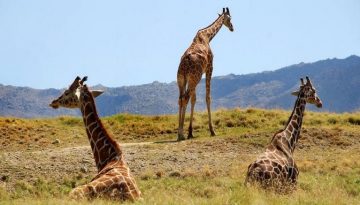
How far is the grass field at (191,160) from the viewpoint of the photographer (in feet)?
47.5

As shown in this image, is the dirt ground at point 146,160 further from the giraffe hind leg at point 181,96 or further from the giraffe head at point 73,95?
the giraffe head at point 73,95

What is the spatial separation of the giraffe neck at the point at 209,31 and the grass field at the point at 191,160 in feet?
14.0

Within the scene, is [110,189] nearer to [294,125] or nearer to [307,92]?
[294,125]

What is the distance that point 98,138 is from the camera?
14172mm

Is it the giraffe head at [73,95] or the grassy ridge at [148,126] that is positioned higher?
the giraffe head at [73,95]

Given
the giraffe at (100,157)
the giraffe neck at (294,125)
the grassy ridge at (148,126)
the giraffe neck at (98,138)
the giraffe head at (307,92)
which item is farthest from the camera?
the grassy ridge at (148,126)

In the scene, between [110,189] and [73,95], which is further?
[73,95]

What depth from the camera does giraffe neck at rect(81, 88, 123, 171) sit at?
1382cm

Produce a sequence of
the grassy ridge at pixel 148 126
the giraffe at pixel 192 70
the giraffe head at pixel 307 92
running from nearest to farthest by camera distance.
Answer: the giraffe head at pixel 307 92 → the giraffe at pixel 192 70 → the grassy ridge at pixel 148 126

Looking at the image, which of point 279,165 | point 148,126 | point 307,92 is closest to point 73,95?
point 279,165

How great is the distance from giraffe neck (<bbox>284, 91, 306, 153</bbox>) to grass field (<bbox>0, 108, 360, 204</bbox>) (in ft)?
4.52

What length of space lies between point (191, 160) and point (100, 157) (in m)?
7.95

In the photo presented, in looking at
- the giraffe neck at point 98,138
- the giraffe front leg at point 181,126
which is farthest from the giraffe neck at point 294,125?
the giraffe front leg at point 181,126

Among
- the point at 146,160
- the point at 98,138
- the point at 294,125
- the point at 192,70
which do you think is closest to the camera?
the point at 98,138
